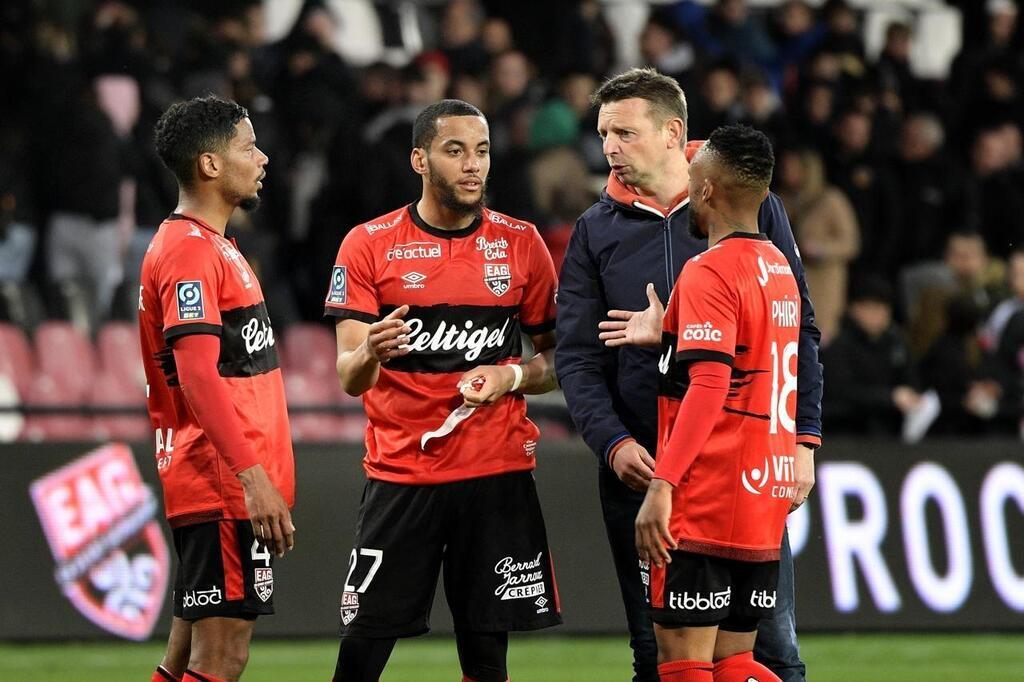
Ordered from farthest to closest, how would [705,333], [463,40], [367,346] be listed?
1. [463,40]
2. [367,346]
3. [705,333]

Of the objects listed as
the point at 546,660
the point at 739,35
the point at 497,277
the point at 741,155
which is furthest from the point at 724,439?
the point at 739,35

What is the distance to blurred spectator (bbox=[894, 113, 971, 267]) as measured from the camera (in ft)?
44.3

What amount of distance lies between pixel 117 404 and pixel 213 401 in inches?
229

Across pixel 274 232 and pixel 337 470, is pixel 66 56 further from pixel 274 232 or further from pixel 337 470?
pixel 337 470

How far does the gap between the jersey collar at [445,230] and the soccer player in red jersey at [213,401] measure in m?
0.62

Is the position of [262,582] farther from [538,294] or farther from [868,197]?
[868,197]

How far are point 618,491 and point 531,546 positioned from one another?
1.30ft

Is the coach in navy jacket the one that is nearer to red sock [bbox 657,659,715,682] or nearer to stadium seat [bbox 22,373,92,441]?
red sock [bbox 657,659,715,682]

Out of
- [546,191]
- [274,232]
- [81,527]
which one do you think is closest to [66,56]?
[274,232]

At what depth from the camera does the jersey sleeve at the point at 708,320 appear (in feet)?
17.3

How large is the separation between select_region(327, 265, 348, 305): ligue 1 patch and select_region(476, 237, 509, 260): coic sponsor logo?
50 cm

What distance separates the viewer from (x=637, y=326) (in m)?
5.70

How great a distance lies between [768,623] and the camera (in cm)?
598

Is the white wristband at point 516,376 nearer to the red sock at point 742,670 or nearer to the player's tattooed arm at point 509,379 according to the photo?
the player's tattooed arm at point 509,379
